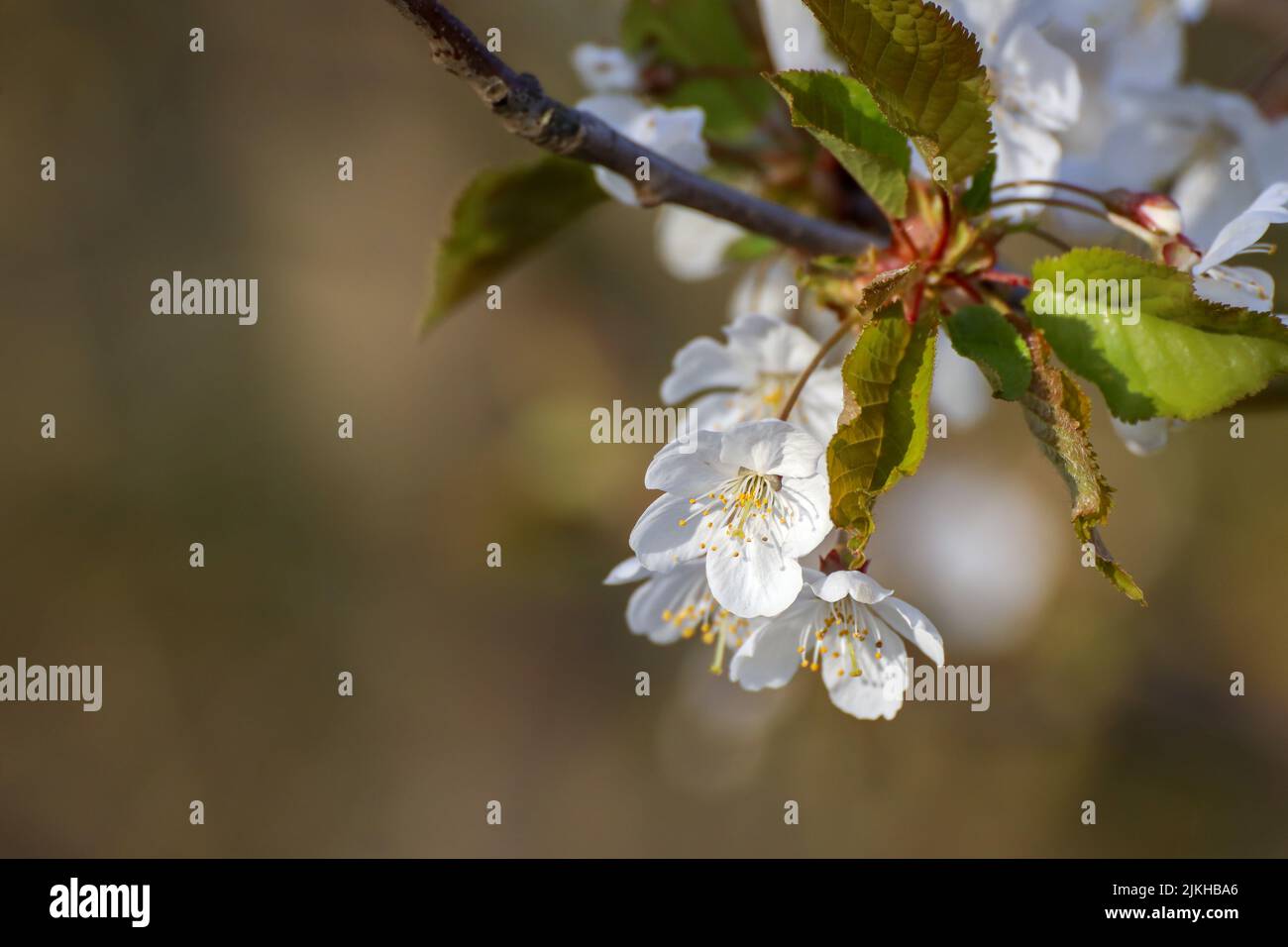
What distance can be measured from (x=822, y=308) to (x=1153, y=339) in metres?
0.33

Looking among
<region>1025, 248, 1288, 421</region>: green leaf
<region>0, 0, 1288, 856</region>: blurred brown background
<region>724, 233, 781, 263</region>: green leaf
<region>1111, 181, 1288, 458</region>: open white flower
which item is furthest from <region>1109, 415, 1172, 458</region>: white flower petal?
<region>0, 0, 1288, 856</region>: blurred brown background

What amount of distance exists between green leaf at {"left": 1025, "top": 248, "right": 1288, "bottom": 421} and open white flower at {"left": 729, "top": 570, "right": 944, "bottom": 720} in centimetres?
28

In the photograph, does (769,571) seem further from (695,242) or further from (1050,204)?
(695,242)

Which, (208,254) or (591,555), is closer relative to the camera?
(591,555)

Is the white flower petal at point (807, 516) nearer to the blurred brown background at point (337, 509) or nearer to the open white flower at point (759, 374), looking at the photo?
the open white flower at point (759, 374)

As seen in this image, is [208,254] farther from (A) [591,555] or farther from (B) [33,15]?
(A) [591,555]

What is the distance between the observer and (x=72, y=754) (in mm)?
3801

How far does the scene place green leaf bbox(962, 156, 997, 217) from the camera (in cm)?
93

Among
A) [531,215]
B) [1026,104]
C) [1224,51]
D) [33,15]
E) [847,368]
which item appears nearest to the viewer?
[847,368]

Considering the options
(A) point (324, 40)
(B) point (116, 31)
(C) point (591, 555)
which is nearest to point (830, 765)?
(C) point (591, 555)

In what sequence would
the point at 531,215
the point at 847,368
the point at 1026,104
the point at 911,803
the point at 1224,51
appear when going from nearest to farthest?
1. the point at 847,368
2. the point at 1026,104
3. the point at 531,215
4. the point at 1224,51
5. the point at 911,803

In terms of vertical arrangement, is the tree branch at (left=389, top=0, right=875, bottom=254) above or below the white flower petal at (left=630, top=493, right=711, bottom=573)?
above

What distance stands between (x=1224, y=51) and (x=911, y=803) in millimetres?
2644

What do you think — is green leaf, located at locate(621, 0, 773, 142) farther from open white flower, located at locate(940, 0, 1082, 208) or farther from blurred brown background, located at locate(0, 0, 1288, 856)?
blurred brown background, located at locate(0, 0, 1288, 856)
